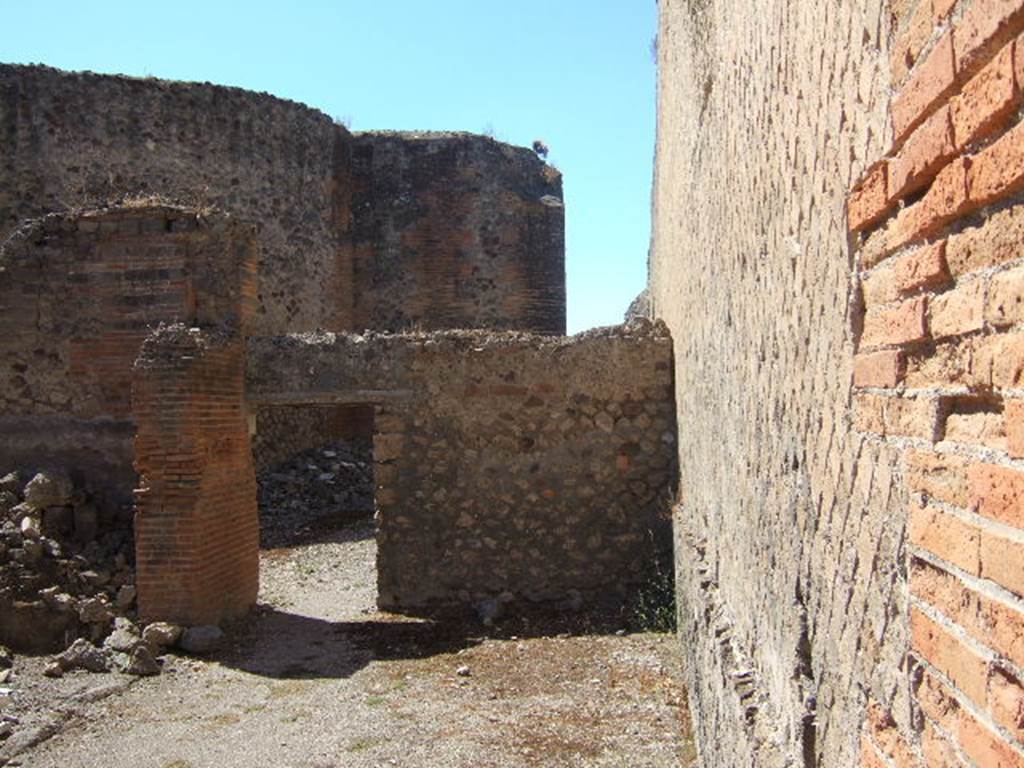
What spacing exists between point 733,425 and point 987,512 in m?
2.73

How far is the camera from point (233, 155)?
1508 cm

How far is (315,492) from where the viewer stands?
13750 mm

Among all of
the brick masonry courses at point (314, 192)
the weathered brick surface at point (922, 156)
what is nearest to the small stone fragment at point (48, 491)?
the brick masonry courses at point (314, 192)

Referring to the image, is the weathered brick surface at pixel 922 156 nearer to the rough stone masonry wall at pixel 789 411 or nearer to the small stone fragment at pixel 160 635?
the rough stone masonry wall at pixel 789 411

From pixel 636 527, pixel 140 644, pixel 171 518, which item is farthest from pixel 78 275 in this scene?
pixel 636 527

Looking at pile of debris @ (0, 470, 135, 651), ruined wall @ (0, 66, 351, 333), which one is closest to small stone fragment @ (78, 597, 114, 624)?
pile of debris @ (0, 470, 135, 651)

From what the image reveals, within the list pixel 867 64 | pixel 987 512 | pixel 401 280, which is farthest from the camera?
pixel 401 280

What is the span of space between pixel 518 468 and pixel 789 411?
19.6 ft

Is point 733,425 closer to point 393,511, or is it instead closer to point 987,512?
point 987,512

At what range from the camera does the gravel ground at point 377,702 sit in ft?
18.0

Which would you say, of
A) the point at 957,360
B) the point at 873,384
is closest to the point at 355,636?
the point at 873,384

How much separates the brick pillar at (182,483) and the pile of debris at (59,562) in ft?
1.48

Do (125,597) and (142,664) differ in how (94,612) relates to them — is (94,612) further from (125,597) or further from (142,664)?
(142,664)

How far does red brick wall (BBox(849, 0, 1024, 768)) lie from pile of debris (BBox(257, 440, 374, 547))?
10862 millimetres
